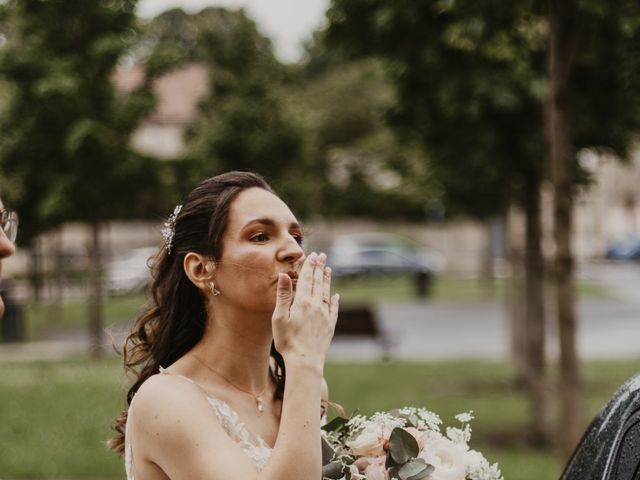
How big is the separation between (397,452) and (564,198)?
4.01 metres

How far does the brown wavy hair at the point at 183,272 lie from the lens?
2.47 metres

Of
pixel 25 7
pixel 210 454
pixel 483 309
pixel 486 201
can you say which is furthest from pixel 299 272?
pixel 483 309

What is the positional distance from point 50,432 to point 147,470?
22.4ft

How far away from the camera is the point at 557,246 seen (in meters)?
6.23

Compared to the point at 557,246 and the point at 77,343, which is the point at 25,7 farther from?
the point at 557,246

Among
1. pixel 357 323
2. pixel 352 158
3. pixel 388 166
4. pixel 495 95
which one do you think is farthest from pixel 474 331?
pixel 352 158

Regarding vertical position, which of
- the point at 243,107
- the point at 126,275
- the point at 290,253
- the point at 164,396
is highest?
the point at 243,107

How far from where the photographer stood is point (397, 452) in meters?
2.40

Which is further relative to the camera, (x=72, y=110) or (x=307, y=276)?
(x=72, y=110)

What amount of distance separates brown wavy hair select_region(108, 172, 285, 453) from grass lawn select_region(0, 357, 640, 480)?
14.5ft

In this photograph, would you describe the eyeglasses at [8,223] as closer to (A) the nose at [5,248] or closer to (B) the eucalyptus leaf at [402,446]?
(A) the nose at [5,248]

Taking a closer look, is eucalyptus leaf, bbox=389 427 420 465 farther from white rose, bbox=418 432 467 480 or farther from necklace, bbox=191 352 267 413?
necklace, bbox=191 352 267 413

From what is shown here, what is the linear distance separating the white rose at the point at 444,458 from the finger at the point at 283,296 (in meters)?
0.56

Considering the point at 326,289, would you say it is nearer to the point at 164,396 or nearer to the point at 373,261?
the point at 164,396
